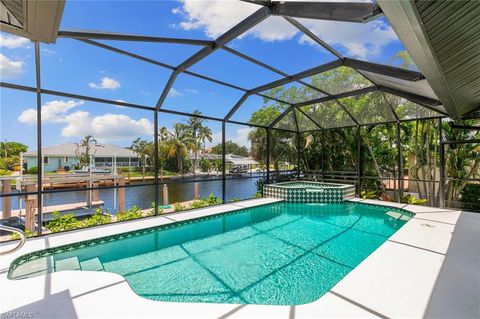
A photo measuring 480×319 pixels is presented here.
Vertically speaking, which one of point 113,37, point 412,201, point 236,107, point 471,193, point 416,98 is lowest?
point 412,201

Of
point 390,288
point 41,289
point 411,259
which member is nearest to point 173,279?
point 41,289

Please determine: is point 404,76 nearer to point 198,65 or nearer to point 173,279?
point 198,65

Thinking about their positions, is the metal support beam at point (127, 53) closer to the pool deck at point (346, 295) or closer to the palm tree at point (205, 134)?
the pool deck at point (346, 295)

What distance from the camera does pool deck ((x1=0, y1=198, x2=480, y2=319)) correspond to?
2393mm

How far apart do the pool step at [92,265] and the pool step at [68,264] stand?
9 cm

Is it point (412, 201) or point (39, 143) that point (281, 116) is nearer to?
point (412, 201)

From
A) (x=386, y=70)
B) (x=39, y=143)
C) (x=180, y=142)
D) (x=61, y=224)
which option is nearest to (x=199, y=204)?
(x=61, y=224)

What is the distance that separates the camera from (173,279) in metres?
3.56

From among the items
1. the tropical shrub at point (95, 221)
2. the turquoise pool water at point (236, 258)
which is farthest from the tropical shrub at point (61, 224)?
the turquoise pool water at point (236, 258)

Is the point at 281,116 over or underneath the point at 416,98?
over

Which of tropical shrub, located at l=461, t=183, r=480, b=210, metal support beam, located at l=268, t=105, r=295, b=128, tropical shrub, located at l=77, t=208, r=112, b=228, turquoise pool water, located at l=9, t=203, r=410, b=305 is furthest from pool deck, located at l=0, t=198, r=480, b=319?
metal support beam, located at l=268, t=105, r=295, b=128

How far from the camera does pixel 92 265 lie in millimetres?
3842

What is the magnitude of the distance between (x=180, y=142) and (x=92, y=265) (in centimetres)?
2152

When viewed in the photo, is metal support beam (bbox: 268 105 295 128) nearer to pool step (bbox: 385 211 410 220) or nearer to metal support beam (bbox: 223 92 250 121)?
metal support beam (bbox: 223 92 250 121)
